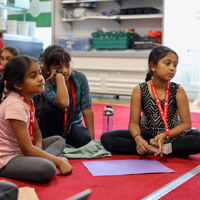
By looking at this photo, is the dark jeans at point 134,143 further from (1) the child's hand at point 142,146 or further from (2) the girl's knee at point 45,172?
(2) the girl's knee at point 45,172

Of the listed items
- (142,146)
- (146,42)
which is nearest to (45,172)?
(142,146)

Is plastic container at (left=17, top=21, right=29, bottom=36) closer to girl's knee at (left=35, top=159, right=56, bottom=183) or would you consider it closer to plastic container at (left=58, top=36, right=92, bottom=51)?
plastic container at (left=58, top=36, right=92, bottom=51)

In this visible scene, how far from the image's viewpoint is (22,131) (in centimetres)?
141

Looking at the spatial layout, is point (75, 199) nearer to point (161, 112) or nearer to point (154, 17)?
point (161, 112)

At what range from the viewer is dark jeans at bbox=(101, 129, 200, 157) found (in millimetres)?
1796

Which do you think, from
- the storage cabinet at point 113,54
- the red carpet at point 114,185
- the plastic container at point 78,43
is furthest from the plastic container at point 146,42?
the red carpet at point 114,185

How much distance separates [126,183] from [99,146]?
21.6 inches

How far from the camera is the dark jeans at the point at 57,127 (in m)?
1.96

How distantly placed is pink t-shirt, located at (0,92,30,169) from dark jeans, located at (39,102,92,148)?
1.57 feet

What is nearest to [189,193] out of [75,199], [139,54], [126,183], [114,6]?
[126,183]

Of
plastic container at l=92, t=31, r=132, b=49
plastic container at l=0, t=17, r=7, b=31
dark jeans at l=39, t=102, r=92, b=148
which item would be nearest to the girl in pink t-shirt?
dark jeans at l=39, t=102, r=92, b=148

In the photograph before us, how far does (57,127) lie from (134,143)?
450 millimetres

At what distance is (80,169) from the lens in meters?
1.59

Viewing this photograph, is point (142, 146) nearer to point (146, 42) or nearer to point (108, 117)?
point (108, 117)
